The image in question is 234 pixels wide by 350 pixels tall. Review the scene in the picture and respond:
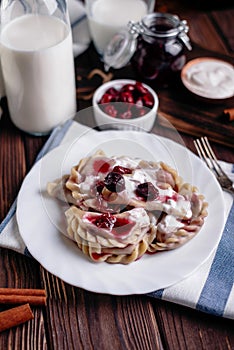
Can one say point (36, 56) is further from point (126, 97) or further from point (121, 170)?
point (121, 170)

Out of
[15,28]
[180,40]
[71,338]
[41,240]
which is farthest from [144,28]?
[71,338]

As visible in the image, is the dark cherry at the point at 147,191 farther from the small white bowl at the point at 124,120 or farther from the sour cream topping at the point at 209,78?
the sour cream topping at the point at 209,78

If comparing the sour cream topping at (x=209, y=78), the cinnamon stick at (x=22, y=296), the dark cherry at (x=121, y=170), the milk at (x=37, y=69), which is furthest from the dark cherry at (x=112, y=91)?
the cinnamon stick at (x=22, y=296)

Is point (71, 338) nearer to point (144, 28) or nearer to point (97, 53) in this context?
point (144, 28)

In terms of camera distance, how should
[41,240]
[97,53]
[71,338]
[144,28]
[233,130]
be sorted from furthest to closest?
[97,53], [144,28], [233,130], [41,240], [71,338]

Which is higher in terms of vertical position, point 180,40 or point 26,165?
point 180,40

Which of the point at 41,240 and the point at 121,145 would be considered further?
the point at 121,145

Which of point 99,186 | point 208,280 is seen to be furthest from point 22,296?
point 208,280
